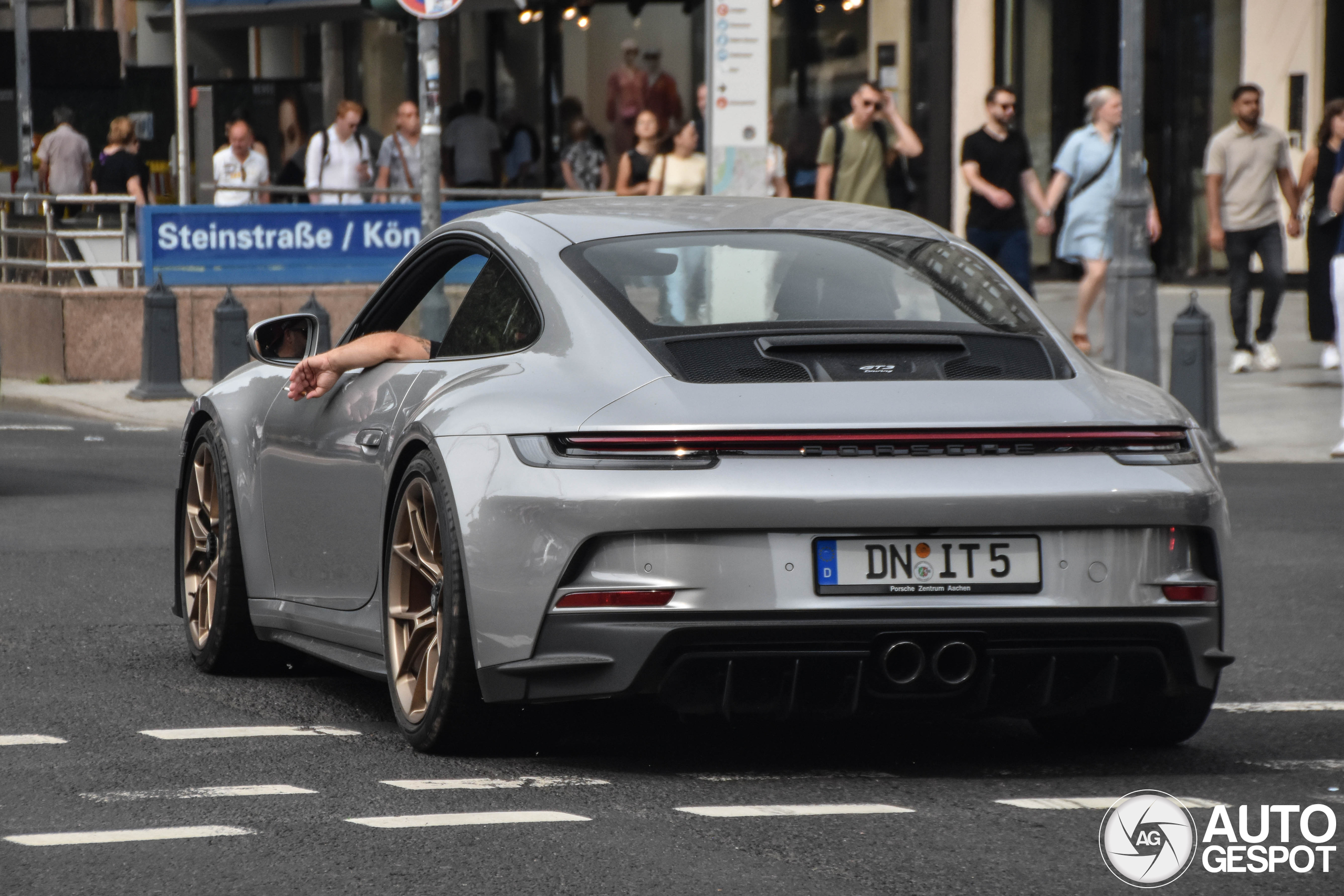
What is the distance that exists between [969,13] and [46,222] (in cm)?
1206

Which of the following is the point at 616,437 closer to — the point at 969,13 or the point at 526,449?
the point at 526,449

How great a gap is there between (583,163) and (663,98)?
4313 millimetres

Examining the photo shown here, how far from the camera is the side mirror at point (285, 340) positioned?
6922 millimetres

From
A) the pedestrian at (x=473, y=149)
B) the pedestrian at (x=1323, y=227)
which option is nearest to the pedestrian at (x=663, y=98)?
the pedestrian at (x=473, y=149)

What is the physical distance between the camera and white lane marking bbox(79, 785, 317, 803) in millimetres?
5328

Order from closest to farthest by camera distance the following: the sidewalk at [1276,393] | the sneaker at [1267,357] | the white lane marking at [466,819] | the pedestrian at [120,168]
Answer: the white lane marking at [466,819] → the sidewalk at [1276,393] → the sneaker at [1267,357] → the pedestrian at [120,168]

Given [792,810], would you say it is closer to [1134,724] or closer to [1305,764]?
[1134,724]

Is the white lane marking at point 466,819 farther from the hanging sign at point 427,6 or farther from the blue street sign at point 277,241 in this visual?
the blue street sign at point 277,241

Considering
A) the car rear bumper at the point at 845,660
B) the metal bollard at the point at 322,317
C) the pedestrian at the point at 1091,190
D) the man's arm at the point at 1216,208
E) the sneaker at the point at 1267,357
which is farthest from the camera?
the pedestrian at the point at 1091,190

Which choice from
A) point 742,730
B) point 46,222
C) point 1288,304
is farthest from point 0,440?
point 1288,304

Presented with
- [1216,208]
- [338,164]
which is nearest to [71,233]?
[338,164]

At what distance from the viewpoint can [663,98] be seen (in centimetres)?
3014

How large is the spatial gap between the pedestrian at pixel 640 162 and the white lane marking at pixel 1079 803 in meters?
16.5

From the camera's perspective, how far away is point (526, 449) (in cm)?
537
